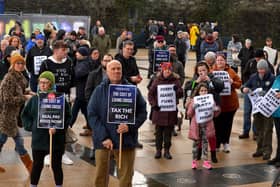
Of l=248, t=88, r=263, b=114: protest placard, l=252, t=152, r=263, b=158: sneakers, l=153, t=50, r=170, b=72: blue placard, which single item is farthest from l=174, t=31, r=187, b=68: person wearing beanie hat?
l=252, t=152, r=263, b=158: sneakers

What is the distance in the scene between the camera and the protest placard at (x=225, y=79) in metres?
9.63

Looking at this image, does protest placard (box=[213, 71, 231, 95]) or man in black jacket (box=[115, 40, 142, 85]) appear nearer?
man in black jacket (box=[115, 40, 142, 85])

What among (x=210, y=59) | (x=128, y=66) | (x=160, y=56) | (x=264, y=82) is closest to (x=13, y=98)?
(x=128, y=66)

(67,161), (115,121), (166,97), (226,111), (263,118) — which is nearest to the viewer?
(115,121)

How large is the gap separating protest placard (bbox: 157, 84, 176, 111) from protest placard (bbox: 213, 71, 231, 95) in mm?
870

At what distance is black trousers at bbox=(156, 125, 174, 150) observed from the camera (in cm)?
928

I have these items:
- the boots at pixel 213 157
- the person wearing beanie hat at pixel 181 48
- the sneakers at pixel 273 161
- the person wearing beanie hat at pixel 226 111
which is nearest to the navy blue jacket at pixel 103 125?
the boots at pixel 213 157

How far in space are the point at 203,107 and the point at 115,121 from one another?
2.65 m

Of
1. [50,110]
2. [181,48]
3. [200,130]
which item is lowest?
[200,130]

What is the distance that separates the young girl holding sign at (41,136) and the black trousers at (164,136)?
2.67m

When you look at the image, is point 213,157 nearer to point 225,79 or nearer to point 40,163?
point 225,79

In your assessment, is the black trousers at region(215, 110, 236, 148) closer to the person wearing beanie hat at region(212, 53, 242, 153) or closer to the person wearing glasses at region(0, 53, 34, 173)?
the person wearing beanie hat at region(212, 53, 242, 153)

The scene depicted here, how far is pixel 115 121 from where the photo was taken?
6348 millimetres

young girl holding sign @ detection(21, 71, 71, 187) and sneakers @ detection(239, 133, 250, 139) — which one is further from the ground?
young girl holding sign @ detection(21, 71, 71, 187)
